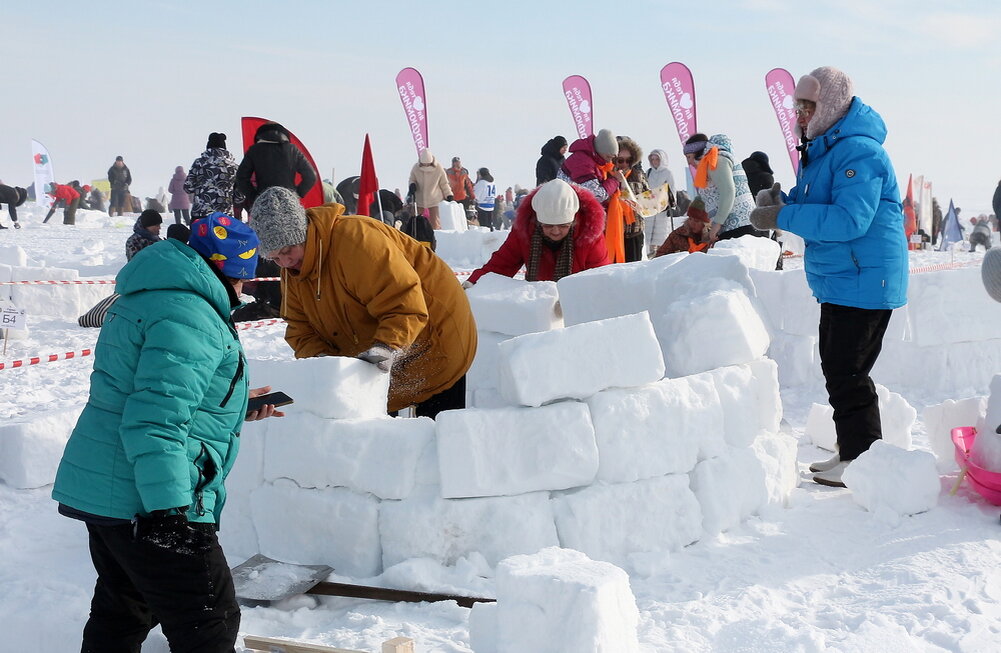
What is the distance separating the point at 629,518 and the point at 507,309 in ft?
5.32

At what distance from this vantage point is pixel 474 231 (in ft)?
42.5

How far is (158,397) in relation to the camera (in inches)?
→ 83.4

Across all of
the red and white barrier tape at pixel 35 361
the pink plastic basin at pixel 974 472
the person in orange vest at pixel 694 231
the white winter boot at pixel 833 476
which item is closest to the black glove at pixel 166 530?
the white winter boot at pixel 833 476

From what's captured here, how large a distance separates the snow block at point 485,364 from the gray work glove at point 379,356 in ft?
5.67

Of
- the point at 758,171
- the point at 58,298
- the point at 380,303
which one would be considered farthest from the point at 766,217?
the point at 58,298

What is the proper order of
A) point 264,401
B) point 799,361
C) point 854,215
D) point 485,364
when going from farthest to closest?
point 799,361, point 485,364, point 854,215, point 264,401

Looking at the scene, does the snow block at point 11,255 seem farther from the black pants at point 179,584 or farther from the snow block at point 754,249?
the black pants at point 179,584

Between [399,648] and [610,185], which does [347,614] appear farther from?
[610,185]

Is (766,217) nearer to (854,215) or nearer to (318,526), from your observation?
(854,215)

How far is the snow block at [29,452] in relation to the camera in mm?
4387

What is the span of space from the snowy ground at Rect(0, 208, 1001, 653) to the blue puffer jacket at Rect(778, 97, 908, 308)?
912 millimetres

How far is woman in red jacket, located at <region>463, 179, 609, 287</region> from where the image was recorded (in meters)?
4.61

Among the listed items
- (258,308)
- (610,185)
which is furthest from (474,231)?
(610,185)

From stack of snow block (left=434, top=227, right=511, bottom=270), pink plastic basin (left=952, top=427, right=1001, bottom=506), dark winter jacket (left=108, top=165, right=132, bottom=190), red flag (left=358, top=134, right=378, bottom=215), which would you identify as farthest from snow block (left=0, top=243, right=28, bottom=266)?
dark winter jacket (left=108, top=165, right=132, bottom=190)
